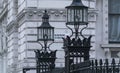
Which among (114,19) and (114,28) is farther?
(114,28)

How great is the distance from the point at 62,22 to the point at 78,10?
493 inches

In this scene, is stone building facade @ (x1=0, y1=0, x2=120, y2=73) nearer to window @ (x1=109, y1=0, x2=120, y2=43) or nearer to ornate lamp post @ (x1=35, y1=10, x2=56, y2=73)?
window @ (x1=109, y1=0, x2=120, y2=43)

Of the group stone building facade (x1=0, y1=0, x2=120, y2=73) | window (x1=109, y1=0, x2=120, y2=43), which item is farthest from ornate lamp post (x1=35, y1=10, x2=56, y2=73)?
window (x1=109, y1=0, x2=120, y2=43)

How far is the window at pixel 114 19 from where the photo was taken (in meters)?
28.0

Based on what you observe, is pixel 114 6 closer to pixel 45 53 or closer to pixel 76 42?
pixel 45 53

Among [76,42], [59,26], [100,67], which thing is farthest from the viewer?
Result: [59,26]

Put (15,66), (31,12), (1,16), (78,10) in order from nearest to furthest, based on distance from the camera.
→ (78,10), (31,12), (15,66), (1,16)

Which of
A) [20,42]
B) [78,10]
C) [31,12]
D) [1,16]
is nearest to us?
[78,10]

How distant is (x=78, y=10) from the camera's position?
1496 centimetres

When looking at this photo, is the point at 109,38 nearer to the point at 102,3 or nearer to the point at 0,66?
the point at 102,3

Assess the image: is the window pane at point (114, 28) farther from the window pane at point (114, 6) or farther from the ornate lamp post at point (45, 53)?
the ornate lamp post at point (45, 53)

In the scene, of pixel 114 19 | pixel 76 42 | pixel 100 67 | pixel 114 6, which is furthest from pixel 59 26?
pixel 100 67

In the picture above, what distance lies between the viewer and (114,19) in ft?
92.3

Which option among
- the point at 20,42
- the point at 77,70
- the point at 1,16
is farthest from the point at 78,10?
the point at 1,16
